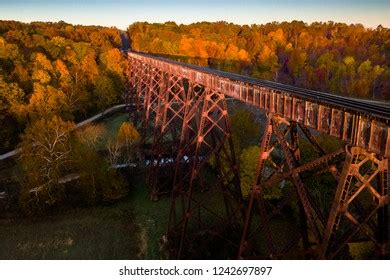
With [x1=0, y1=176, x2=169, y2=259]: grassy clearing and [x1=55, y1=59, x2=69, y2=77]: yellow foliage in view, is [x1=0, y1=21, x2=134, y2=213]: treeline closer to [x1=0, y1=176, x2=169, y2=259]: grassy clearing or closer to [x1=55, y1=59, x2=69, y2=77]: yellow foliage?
[x1=55, y1=59, x2=69, y2=77]: yellow foliage

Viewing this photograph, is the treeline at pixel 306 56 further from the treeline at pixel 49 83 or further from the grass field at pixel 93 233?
the grass field at pixel 93 233

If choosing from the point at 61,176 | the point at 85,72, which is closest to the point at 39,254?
the point at 61,176

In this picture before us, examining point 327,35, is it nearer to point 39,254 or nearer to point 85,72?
point 85,72

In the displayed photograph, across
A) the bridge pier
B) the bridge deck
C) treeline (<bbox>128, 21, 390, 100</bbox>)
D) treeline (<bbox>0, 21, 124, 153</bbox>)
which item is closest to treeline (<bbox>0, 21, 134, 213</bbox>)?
treeline (<bbox>0, 21, 124, 153</bbox>)

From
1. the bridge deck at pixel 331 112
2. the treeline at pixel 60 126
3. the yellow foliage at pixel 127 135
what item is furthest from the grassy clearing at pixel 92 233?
the bridge deck at pixel 331 112

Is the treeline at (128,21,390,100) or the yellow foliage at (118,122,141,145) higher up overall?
the treeline at (128,21,390,100)

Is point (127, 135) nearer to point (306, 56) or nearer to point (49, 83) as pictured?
point (49, 83)

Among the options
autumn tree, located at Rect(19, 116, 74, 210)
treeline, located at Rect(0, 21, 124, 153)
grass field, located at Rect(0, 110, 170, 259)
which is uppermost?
treeline, located at Rect(0, 21, 124, 153)
